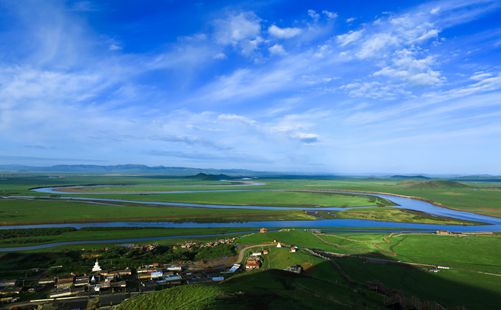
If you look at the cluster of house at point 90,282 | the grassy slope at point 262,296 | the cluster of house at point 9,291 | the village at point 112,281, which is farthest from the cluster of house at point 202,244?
the grassy slope at point 262,296

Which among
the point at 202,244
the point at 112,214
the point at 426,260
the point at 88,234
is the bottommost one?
the point at 88,234

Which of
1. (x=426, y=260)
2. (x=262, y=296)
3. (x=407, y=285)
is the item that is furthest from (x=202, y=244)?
(x=426, y=260)

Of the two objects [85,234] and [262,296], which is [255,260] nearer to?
[262,296]

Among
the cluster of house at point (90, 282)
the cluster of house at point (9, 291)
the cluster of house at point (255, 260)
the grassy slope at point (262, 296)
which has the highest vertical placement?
the grassy slope at point (262, 296)

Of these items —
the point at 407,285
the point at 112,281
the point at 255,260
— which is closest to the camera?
the point at 407,285

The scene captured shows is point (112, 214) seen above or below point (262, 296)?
below

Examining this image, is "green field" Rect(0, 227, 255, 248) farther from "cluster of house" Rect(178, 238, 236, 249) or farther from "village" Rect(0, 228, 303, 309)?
"village" Rect(0, 228, 303, 309)

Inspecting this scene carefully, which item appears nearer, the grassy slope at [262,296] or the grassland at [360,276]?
the grassy slope at [262,296]

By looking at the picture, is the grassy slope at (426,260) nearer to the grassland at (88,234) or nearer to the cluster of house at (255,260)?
the cluster of house at (255,260)

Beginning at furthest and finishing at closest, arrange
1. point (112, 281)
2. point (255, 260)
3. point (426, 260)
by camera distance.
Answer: point (426, 260)
point (255, 260)
point (112, 281)
